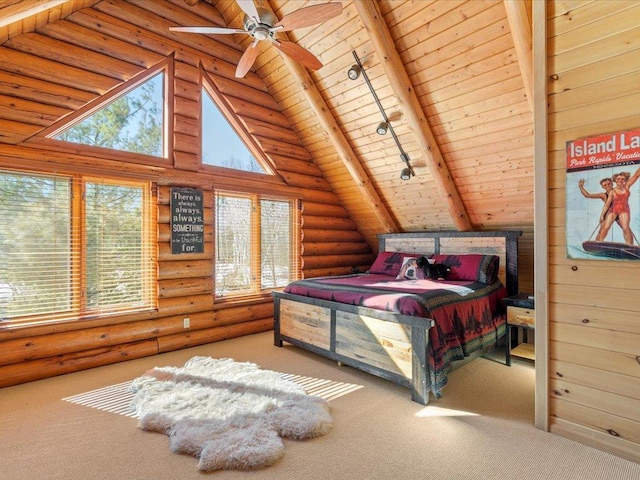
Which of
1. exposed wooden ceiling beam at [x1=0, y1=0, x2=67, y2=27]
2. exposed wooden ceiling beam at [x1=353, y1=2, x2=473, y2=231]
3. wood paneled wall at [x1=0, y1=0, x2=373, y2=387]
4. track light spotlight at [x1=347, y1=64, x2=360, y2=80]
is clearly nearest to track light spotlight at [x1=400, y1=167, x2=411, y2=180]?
exposed wooden ceiling beam at [x1=353, y1=2, x2=473, y2=231]

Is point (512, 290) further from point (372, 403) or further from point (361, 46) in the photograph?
point (361, 46)

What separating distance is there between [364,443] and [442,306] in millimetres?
1273

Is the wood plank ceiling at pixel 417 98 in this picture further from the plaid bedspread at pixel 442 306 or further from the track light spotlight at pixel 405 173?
the plaid bedspread at pixel 442 306

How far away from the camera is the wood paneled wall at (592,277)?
1.91m

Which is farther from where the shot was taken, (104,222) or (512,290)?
(512,290)

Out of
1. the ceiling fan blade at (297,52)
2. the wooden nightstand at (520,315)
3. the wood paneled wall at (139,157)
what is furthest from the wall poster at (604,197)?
the wood paneled wall at (139,157)

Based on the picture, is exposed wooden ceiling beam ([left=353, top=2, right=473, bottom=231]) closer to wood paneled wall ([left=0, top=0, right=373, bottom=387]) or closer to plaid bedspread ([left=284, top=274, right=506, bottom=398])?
plaid bedspread ([left=284, top=274, right=506, bottom=398])

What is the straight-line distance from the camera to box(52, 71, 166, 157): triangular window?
3469 mm

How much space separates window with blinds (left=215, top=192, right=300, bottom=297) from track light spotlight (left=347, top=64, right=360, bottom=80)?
2.00 meters

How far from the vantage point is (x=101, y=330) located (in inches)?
137

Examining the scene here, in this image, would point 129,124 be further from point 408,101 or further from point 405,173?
point 405,173

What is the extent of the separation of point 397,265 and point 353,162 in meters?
1.55

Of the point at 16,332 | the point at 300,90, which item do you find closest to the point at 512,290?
the point at 300,90

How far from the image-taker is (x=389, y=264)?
493cm
